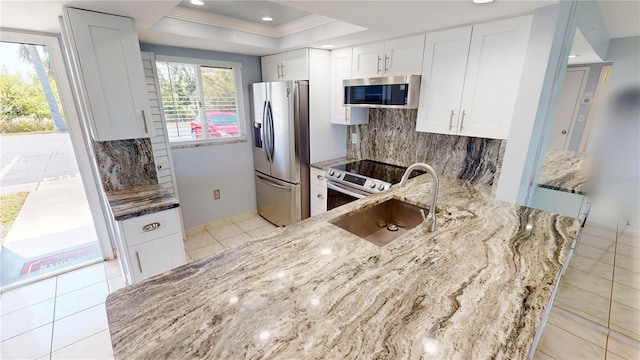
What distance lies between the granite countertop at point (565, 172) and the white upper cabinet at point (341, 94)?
66.9 inches

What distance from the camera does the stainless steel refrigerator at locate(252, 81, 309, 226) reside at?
2947mm

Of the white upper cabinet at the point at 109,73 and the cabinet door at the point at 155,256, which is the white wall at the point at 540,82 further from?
the white upper cabinet at the point at 109,73

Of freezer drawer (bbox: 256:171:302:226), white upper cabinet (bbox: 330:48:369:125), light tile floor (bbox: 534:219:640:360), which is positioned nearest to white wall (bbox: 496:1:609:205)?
light tile floor (bbox: 534:219:640:360)

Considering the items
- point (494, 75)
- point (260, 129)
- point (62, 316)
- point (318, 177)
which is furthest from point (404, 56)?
point (62, 316)

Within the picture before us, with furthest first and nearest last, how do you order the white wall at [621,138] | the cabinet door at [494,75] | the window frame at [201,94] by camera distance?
the window frame at [201,94], the cabinet door at [494,75], the white wall at [621,138]

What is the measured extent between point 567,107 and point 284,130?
7.80ft

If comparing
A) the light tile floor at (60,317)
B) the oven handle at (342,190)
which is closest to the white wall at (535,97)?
the oven handle at (342,190)

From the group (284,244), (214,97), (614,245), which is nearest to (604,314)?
(614,245)

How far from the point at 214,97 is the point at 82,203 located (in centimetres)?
172

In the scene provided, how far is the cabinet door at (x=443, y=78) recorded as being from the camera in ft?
6.86

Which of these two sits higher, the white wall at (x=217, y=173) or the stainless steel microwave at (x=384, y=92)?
the stainless steel microwave at (x=384, y=92)

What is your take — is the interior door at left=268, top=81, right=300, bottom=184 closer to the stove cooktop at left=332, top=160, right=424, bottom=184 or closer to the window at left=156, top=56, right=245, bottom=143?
the stove cooktop at left=332, top=160, right=424, bottom=184

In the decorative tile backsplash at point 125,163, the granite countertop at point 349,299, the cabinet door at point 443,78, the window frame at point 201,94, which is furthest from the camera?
the window frame at point 201,94

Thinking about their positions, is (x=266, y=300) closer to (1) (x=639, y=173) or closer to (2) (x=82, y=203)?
(1) (x=639, y=173)
